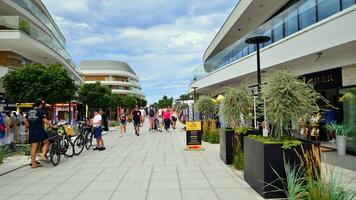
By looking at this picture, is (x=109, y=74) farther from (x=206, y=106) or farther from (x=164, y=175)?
(x=164, y=175)

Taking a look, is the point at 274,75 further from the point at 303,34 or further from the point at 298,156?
the point at 303,34

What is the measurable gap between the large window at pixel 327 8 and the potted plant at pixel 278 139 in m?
5.91

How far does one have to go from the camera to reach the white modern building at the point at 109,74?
3878 inches

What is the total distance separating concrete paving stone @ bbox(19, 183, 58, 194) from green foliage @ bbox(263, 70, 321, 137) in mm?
4701

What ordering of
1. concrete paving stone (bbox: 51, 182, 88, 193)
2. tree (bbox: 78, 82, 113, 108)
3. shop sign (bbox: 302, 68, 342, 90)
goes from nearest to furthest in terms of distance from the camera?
concrete paving stone (bbox: 51, 182, 88, 193)
shop sign (bbox: 302, 68, 342, 90)
tree (bbox: 78, 82, 113, 108)

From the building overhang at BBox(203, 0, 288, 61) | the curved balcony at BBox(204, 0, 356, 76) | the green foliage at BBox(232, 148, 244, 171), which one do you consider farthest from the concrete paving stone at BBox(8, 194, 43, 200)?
the building overhang at BBox(203, 0, 288, 61)

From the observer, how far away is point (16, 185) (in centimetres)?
787

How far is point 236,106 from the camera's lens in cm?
1076

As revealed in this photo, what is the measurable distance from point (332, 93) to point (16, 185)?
12.7m

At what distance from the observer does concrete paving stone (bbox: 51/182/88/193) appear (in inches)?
281

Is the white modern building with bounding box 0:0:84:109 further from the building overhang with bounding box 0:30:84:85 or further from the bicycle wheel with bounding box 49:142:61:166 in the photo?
the bicycle wheel with bounding box 49:142:61:166

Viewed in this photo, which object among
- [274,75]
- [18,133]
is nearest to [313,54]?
[274,75]

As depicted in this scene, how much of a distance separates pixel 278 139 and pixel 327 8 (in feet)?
24.0

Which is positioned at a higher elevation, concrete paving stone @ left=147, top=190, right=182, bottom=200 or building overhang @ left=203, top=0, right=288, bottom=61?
building overhang @ left=203, top=0, right=288, bottom=61
